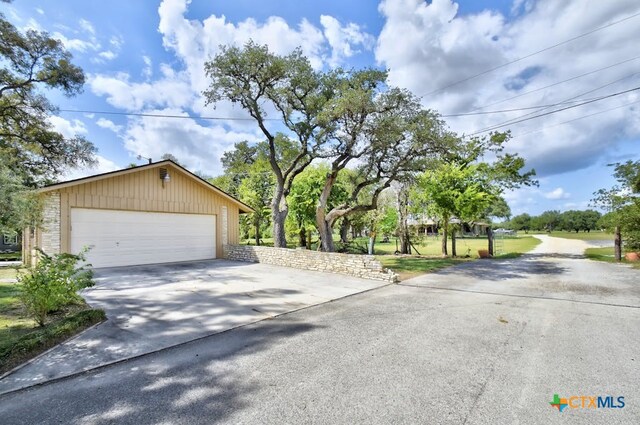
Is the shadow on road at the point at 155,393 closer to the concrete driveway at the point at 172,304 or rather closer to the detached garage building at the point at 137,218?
the concrete driveway at the point at 172,304

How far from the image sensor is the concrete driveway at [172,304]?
3.54 m

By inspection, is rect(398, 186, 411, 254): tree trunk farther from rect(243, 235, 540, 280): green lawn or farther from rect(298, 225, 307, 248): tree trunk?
rect(298, 225, 307, 248): tree trunk

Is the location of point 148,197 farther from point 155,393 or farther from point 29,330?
point 155,393

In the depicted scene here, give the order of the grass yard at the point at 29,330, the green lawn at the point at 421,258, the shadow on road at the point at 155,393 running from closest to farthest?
the shadow on road at the point at 155,393
the grass yard at the point at 29,330
the green lawn at the point at 421,258

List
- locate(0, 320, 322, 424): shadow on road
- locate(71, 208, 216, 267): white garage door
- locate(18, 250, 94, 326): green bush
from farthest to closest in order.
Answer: locate(71, 208, 216, 267): white garage door, locate(18, 250, 94, 326): green bush, locate(0, 320, 322, 424): shadow on road

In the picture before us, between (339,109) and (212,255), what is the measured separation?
891cm

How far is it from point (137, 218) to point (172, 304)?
744 centimetres

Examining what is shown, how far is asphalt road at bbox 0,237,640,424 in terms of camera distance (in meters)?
2.44

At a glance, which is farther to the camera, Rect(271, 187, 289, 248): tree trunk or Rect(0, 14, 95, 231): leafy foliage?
Rect(271, 187, 289, 248): tree trunk

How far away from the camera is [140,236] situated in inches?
465

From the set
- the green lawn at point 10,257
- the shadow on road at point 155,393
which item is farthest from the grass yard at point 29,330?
the green lawn at point 10,257

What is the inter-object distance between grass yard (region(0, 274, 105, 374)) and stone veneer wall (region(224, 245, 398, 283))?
6.58 metres

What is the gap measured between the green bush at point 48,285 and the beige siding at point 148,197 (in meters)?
6.41

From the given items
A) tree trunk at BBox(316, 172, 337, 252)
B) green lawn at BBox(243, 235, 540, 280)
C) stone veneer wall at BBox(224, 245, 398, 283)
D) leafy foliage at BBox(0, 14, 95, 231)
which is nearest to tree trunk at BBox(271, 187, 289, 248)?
stone veneer wall at BBox(224, 245, 398, 283)
